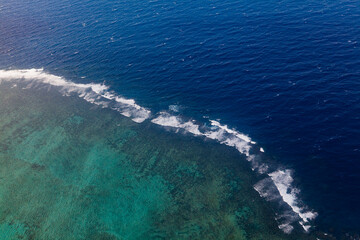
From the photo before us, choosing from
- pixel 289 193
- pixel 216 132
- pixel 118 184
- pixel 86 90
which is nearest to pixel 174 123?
pixel 216 132

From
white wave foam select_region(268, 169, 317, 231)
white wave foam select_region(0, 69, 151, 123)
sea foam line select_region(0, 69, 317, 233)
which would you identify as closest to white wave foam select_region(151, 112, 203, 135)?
sea foam line select_region(0, 69, 317, 233)

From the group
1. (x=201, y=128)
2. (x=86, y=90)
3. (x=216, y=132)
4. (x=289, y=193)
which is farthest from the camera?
(x=86, y=90)

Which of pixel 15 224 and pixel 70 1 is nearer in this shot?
pixel 15 224

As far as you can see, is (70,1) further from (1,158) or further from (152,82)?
(1,158)

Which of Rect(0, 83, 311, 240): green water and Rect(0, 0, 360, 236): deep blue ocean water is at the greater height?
Rect(0, 0, 360, 236): deep blue ocean water

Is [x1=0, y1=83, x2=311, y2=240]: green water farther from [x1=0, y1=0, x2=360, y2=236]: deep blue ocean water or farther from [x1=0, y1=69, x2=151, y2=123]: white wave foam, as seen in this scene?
[x1=0, y1=0, x2=360, y2=236]: deep blue ocean water

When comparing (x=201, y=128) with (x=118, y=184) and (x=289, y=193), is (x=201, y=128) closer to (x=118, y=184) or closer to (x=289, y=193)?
(x=118, y=184)

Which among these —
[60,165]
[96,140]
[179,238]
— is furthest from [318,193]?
[60,165]
